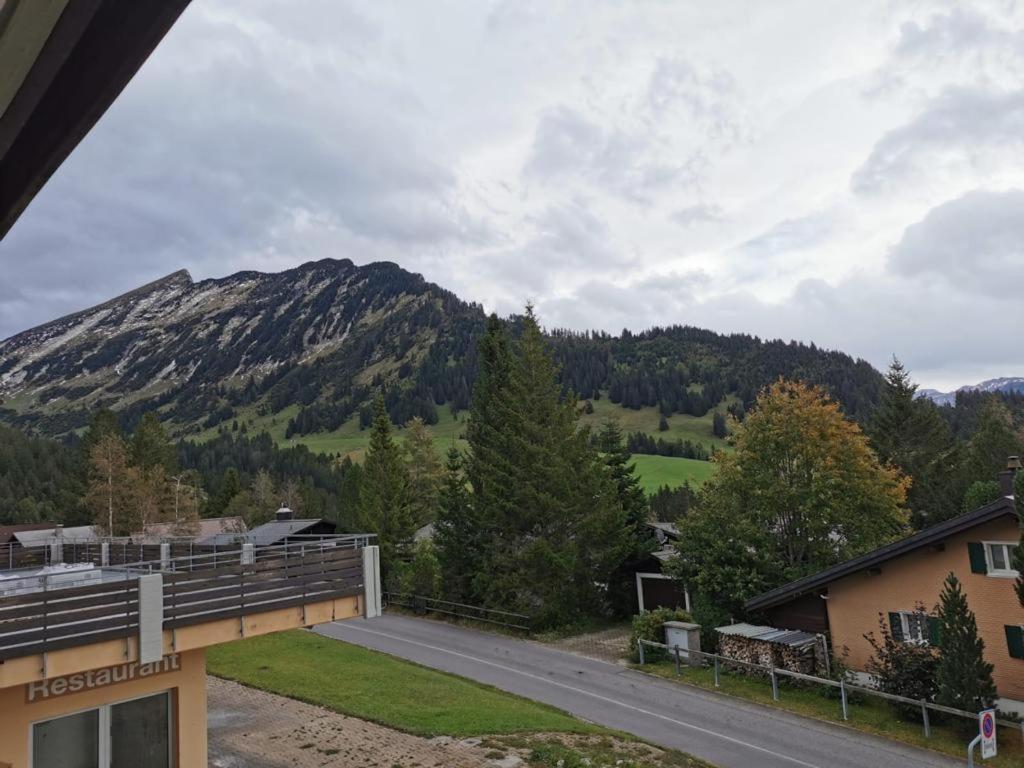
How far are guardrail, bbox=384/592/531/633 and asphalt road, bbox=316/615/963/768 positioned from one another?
4.83 ft

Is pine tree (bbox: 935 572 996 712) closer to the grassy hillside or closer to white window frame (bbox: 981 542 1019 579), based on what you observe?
white window frame (bbox: 981 542 1019 579)

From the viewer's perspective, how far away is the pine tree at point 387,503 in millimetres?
50125

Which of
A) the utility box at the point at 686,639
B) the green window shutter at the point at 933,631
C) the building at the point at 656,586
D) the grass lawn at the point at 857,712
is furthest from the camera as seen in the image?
the building at the point at 656,586

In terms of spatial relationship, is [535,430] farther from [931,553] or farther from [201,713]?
[201,713]

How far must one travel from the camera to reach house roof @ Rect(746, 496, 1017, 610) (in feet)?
68.9

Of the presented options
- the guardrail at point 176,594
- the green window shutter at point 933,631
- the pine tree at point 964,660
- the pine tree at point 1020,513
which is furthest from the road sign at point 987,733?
the guardrail at point 176,594

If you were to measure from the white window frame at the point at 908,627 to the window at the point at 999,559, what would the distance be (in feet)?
8.64

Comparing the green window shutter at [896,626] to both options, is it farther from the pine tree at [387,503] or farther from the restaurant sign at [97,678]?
the pine tree at [387,503]

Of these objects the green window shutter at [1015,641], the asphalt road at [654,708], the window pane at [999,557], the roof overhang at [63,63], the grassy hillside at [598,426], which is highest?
the grassy hillside at [598,426]

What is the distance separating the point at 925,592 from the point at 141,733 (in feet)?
76.9

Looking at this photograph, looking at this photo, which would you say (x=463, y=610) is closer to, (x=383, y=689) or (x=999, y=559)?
(x=383, y=689)

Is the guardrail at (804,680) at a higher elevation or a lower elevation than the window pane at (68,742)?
lower

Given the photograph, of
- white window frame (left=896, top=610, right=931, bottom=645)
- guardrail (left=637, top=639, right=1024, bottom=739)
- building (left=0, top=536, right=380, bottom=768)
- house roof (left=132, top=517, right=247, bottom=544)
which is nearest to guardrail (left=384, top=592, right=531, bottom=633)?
guardrail (left=637, top=639, right=1024, bottom=739)

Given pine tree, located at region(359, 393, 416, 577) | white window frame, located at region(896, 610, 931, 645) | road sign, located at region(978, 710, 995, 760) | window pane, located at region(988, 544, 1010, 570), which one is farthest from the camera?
pine tree, located at region(359, 393, 416, 577)
